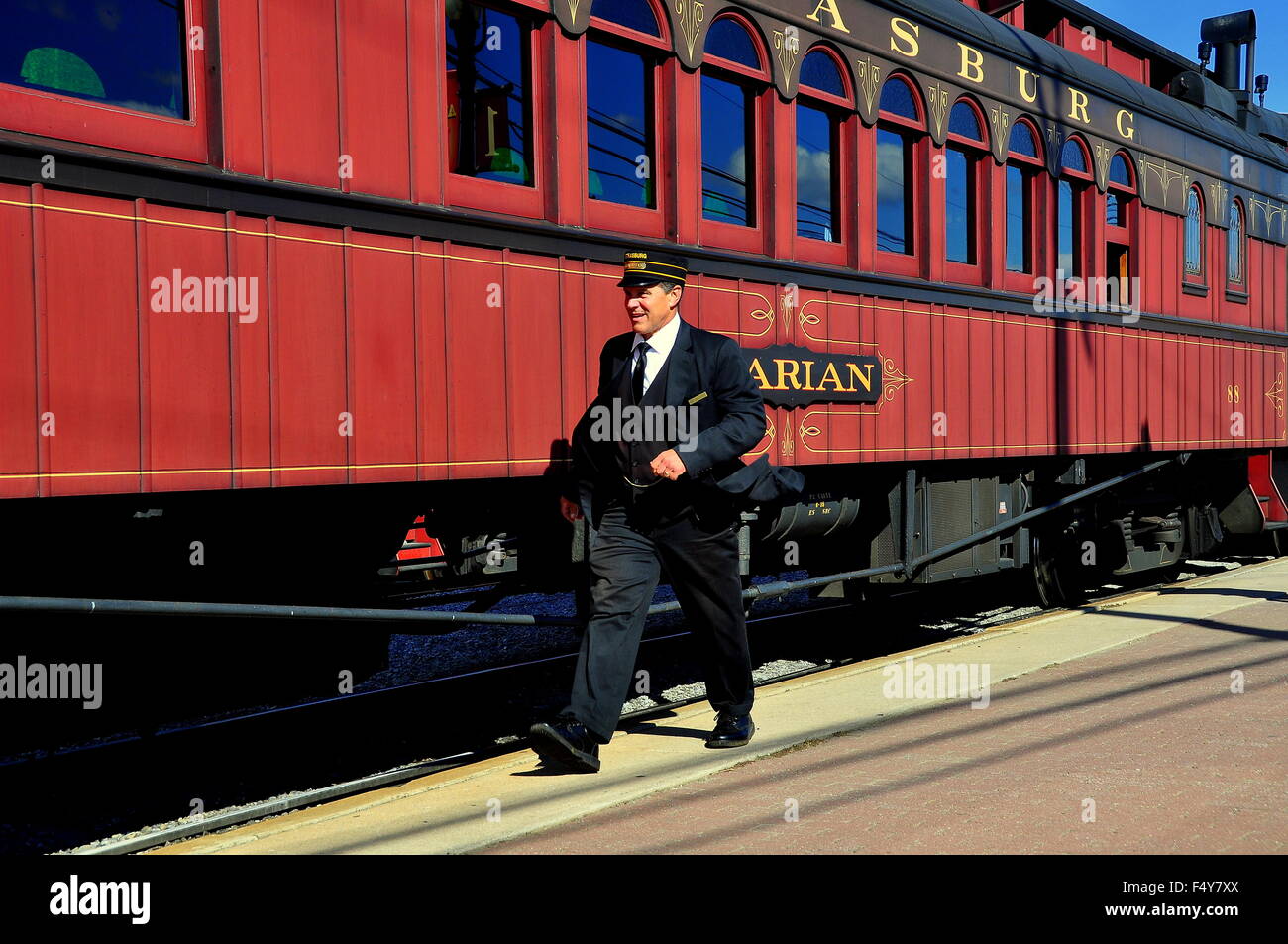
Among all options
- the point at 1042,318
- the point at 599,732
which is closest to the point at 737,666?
the point at 599,732

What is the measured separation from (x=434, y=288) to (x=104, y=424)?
1401 mm

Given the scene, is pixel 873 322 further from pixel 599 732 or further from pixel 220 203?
pixel 220 203

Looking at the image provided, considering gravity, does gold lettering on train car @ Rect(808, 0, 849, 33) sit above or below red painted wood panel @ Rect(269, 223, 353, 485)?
above

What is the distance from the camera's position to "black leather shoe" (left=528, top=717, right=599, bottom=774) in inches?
179

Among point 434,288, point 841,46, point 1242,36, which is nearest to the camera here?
point 434,288

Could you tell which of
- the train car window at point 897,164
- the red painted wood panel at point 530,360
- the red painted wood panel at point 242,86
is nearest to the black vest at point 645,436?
the red painted wood panel at point 530,360

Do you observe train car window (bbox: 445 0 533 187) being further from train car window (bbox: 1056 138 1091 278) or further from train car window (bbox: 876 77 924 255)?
train car window (bbox: 1056 138 1091 278)

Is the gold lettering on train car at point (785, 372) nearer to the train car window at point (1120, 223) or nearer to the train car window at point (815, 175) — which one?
the train car window at point (815, 175)

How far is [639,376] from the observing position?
492 cm

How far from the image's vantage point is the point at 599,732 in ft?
15.3

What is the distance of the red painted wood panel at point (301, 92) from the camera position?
450cm

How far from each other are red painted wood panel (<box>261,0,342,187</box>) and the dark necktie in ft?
4.11

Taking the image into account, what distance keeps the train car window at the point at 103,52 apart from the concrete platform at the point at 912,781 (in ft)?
7.77

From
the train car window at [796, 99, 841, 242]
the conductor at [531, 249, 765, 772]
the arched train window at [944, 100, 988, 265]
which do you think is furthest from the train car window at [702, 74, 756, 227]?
the arched train window at [944, 100, 988, 265]
